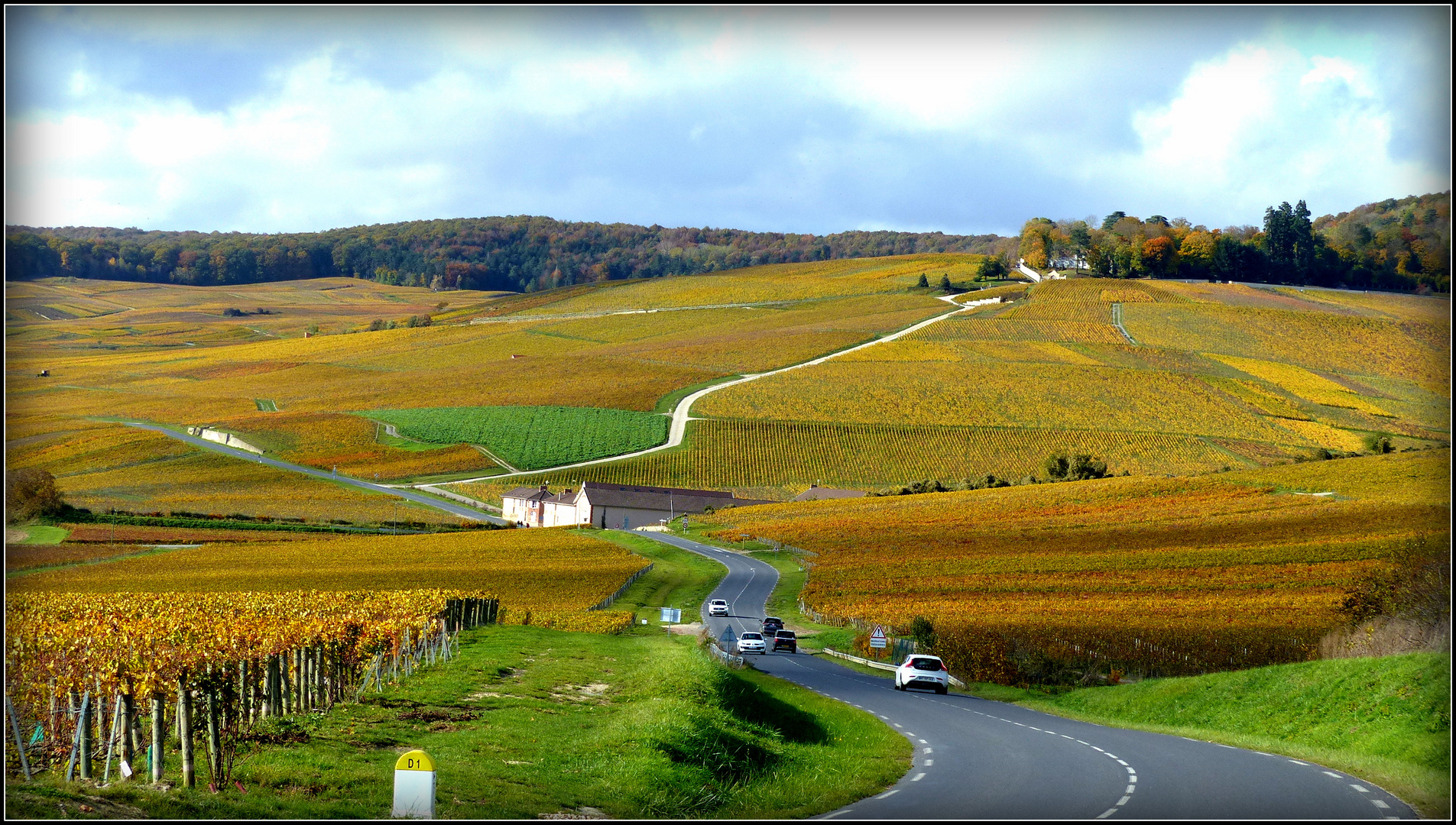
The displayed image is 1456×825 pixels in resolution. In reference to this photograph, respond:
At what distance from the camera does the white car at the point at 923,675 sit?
34.7 meters

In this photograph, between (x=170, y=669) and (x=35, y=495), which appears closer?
(x=170, y=669)

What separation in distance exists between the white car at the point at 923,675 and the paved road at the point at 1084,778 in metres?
4.73

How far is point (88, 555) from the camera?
2502 inches

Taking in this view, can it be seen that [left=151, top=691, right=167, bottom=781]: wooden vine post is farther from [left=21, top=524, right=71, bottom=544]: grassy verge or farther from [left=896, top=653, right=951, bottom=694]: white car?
[left=21, top=524, right=71, bottom=544]: grassy verge

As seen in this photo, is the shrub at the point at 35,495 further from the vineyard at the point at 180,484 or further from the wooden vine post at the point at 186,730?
the wooden vine post at the point at 186,730

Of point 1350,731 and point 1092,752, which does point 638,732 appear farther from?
point 1350,731

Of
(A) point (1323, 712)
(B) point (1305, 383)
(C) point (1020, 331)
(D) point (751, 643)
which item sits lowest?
(D) point (751, 643)

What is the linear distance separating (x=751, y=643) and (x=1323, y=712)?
2278 cm

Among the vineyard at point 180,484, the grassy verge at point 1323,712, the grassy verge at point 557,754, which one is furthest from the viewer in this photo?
the vineyard at point 180,484

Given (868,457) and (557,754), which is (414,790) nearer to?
(557,754)

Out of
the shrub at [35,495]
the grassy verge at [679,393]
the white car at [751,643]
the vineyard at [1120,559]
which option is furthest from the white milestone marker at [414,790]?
the grassy verge at [679,393]

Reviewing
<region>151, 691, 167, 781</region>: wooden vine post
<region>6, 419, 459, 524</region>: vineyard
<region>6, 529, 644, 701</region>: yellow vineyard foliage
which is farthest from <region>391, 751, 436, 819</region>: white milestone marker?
<region>6, 419, 459, 524</region>: vineyard

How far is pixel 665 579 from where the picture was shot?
68750 millimetres

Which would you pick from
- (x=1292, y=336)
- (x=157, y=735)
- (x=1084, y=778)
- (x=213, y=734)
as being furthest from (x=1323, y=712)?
(x=1292, y=336)
